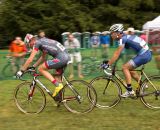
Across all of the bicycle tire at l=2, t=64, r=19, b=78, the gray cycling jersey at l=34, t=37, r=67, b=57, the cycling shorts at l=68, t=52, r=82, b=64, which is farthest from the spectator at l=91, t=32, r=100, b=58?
the gray cycling jersey at l=34, t=37, r=67, b=57

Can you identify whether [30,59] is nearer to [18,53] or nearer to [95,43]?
[18,53]

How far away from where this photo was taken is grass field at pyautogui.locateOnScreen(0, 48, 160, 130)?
27.1 feet

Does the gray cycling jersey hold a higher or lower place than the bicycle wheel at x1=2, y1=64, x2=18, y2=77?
higher

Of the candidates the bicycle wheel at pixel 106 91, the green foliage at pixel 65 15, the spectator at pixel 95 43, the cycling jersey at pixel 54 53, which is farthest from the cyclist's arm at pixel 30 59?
the green foliage at pixel 65 15

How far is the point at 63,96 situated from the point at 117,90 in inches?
47.5

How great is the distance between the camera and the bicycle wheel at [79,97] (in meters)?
9.19

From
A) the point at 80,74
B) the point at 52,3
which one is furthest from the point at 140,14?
the point at 80,74

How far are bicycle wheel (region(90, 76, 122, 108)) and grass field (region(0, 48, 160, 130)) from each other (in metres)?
0.19

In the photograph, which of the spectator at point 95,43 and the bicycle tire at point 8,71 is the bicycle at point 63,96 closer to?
the bicycle tire at point 8,71

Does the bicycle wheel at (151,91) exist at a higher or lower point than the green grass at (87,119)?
higher

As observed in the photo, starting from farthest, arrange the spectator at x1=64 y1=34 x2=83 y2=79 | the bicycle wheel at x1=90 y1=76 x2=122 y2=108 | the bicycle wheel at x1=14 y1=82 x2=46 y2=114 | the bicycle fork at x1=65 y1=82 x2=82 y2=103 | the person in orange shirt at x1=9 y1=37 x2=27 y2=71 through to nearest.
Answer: the person in orange shirt at x1=9 y1=37 x2=27 y2=71, the spectator at x1=64 y1=34 x2=83 y2=79, the bicycle wheel at x1=90 y1=76 x2=122 y2=108, the bicycle wheel at x1=14 y1=82 x2=46 y2=114, the bicycle fork at x1=65 y1=82 x2=82 y2=103

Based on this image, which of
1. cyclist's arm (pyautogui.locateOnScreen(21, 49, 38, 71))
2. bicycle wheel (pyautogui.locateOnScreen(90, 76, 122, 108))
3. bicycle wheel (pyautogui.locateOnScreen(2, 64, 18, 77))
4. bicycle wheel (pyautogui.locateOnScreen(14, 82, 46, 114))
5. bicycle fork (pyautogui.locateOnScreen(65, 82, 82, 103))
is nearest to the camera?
cyclist's arm (pyautogui.locateOnScreen(21, 49, 38, 71))

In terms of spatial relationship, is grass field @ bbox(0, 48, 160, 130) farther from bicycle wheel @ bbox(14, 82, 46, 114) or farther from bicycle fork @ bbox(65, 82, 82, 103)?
bicycle fork @ bbox(65, 82, 82, 103)

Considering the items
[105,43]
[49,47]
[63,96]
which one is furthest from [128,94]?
[105,43]
